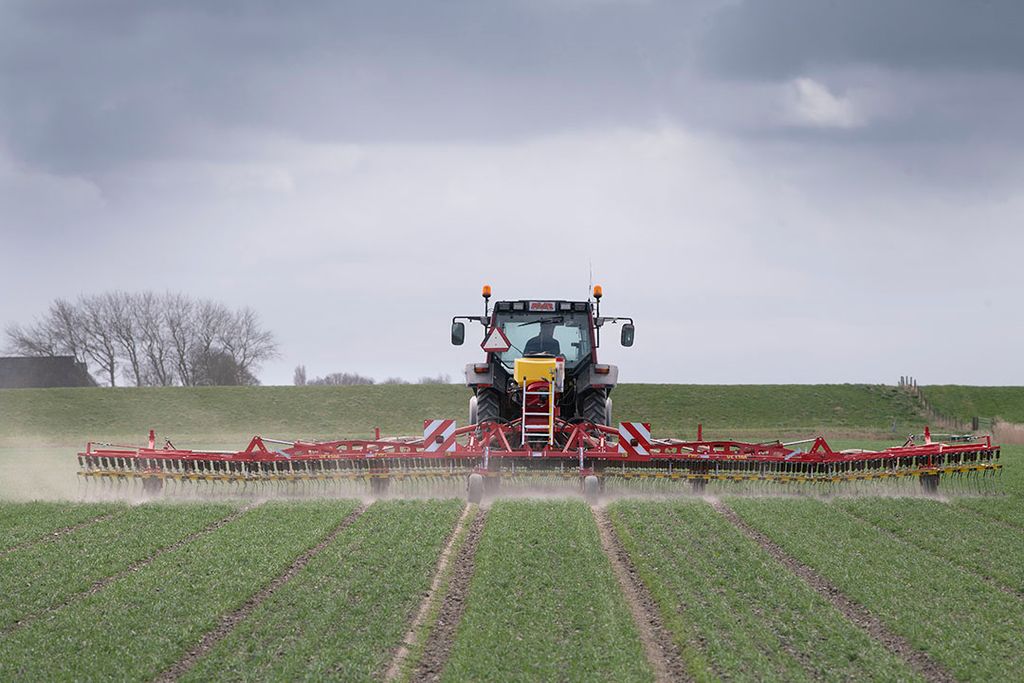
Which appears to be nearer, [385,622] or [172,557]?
[385,622]

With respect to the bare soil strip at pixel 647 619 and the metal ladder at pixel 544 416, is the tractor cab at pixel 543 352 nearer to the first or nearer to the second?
the metal ladder at pixel 544 416

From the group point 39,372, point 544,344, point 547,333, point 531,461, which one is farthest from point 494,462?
point 39,372

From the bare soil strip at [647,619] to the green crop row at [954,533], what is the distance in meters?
3.62

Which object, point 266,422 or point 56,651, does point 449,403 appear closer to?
point 266,422

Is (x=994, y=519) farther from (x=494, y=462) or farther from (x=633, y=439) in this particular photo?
(x=494, y=462)

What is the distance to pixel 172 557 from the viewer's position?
11070 millimetres

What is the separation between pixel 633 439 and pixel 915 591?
639cm

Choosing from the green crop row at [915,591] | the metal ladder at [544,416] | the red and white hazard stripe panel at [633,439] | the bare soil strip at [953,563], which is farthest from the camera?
the metal ladder at [544,416]

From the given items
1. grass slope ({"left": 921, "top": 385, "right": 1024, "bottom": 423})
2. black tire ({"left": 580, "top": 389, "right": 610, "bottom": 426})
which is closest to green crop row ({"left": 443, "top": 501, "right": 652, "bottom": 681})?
black tire ({"left": 580, "top": 389, "right": 610, "bottom": 426})

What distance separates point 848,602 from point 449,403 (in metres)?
38.0

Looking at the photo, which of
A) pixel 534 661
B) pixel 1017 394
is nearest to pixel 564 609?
pixel 534 661

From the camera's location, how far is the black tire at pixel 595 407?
1794 centimetres

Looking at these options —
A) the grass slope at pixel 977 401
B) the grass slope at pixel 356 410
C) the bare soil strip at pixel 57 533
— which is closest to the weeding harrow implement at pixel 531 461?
the bare soil strip at pixel 57 533

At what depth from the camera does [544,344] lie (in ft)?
59.7
